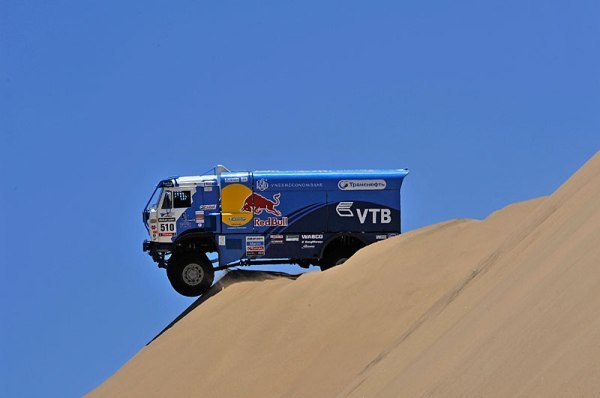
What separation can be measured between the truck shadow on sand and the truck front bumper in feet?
4.02

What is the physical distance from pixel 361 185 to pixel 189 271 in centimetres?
452

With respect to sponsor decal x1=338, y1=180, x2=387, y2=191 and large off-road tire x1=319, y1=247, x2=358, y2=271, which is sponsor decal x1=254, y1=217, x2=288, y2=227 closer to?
large off-road tire x1=319, y1=247, x2=358, y2=271

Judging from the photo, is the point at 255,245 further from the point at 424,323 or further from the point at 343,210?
the point at 424,323

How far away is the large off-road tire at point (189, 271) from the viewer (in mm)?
29062

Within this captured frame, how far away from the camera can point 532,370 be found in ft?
30.9

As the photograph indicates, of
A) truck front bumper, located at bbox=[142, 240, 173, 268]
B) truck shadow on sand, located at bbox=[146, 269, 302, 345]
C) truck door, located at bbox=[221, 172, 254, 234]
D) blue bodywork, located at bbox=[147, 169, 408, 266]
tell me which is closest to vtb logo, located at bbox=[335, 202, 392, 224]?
blue bodywork, located at bbox=[147, 169, 408, 266]

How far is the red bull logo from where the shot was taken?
28719mm

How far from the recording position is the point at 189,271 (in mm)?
29109

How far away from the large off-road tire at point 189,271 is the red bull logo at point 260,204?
5.29 feet

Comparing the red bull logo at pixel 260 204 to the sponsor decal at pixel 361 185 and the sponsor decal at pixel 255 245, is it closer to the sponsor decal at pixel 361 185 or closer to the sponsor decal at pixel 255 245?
the sponsor decal at pixel 255 245

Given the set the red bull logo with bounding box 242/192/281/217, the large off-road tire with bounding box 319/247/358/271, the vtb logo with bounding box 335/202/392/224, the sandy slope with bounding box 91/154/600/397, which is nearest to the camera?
the sandy slope with bounding box 91/154/600/397

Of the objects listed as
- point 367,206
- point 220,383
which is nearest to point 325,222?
point 367,206

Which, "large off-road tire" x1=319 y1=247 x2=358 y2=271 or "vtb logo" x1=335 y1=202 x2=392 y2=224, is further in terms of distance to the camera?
"large off-road tire" x1=319 y1=247 x2=358 y2=271

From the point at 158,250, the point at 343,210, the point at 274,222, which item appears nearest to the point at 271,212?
the point at 274,222
